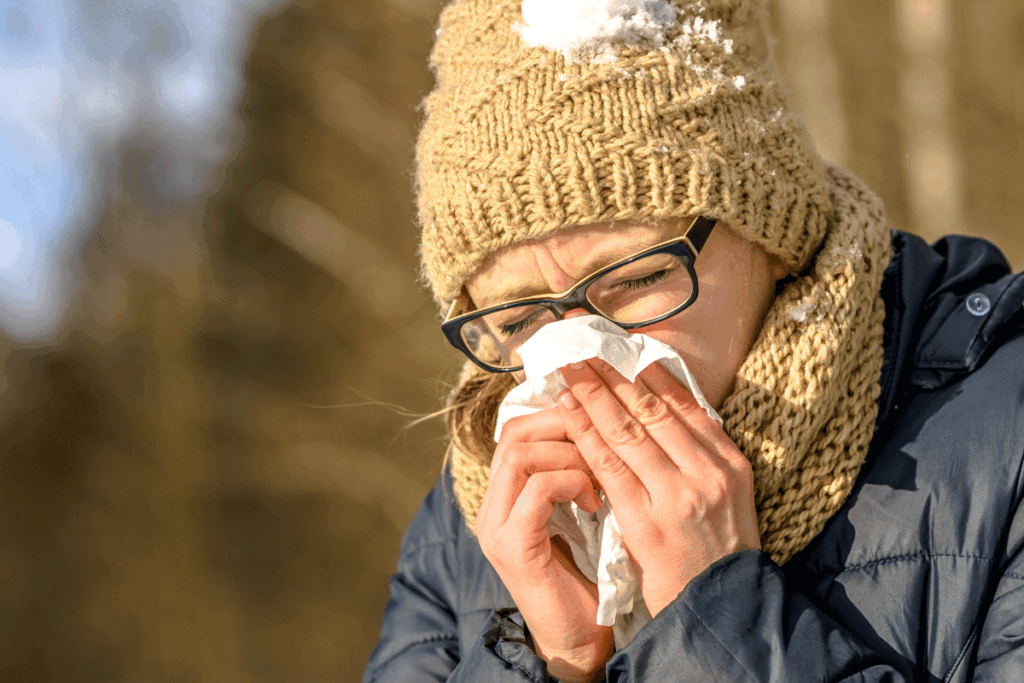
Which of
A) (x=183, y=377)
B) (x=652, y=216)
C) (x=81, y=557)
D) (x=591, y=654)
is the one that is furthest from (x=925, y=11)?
(x=81, y=557)

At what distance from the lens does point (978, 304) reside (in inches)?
62.1

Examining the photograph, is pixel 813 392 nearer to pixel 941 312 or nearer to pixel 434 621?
pixel 941 312

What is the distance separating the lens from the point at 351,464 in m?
6.66

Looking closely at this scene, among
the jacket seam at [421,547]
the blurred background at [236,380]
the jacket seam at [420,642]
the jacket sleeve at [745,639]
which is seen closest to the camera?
the jacket sleeve at [745,639]

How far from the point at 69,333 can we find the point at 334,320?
2.59m

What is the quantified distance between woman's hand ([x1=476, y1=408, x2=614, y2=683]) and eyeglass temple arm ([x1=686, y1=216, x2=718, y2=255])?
17.4 inches

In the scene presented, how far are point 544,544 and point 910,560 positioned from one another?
69 centimetres

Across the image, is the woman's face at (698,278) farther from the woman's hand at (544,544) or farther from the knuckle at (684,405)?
the woman's hand at (544,544)

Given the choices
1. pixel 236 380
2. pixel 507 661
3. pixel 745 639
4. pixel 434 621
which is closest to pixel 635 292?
pixel 745 639

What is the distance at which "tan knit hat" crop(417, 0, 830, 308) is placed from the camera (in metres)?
1.47

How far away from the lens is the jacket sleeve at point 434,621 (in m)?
1.51

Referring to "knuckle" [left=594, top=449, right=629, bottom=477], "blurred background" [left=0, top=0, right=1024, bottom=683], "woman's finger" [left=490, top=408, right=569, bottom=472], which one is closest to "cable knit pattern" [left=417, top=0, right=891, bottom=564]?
"knuckle" [left=594, top=449, right=629, bottom=477]

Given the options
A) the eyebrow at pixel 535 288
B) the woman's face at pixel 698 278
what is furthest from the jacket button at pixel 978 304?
the eyebrow at pixel 535 288

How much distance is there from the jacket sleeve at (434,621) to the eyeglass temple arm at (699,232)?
0.85 metres
